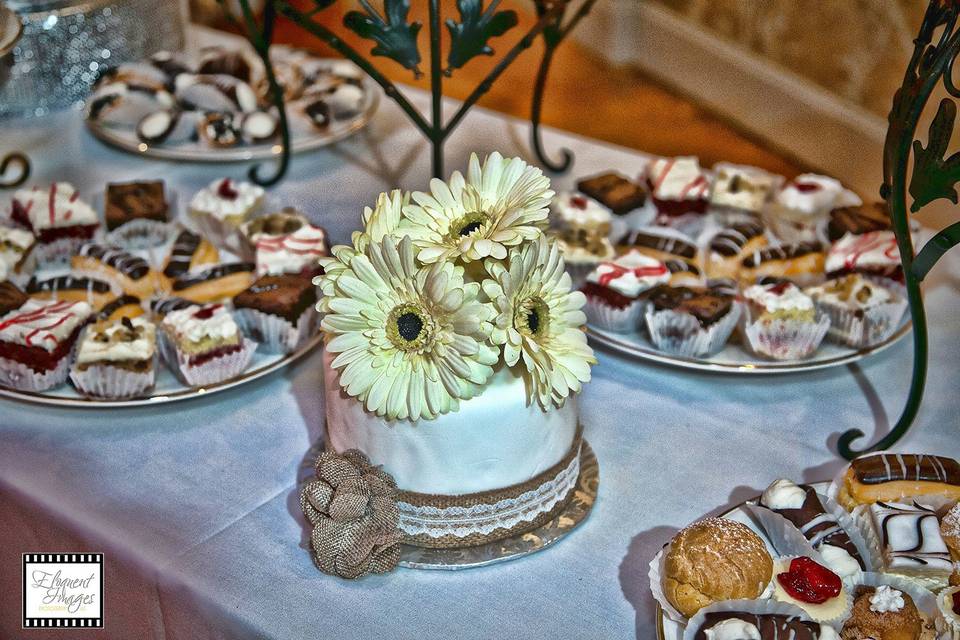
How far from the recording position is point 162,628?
1.35 metres

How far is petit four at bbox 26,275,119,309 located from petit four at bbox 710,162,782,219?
1150 mm

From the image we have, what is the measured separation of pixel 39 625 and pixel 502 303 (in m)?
0.80

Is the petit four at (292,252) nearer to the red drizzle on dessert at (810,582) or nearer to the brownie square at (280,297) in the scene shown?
the brownie square at (280,297)

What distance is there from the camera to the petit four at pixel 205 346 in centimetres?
156

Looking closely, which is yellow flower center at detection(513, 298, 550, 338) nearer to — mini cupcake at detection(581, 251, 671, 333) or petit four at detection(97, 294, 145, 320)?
mini cupcake at detection(581, 251, 671, 333)

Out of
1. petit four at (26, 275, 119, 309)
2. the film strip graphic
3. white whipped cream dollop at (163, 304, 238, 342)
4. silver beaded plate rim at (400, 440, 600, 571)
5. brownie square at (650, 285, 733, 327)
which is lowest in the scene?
the film strip graphic

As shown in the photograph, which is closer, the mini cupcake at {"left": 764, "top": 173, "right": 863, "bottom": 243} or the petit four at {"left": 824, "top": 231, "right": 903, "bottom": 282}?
the petit four at {"left": 824, "top": 231, "right": 903, "bottom": 282}

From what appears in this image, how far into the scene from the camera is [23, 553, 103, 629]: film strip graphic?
1.38m

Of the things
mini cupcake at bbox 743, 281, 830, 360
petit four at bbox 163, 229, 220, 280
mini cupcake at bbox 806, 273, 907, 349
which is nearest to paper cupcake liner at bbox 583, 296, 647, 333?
mini cupcake at bbox 743, 281, 830, 360

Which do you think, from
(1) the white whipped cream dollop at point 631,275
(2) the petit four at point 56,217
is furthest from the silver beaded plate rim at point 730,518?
(2) the petit four at point 56,217

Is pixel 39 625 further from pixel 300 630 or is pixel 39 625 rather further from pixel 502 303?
pixel 502 303

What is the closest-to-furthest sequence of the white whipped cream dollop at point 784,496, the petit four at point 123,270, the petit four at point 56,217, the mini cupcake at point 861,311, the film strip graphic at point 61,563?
the white whipped cream dollop at point 784,496 → the film strip graphic at point 61,563 → the mini cupcake at point 861,311 → the petit four at point 123,270 → the petit four at point 56,217

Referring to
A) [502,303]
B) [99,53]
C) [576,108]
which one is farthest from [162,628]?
[576,108]

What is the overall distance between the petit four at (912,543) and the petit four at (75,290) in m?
1.26
